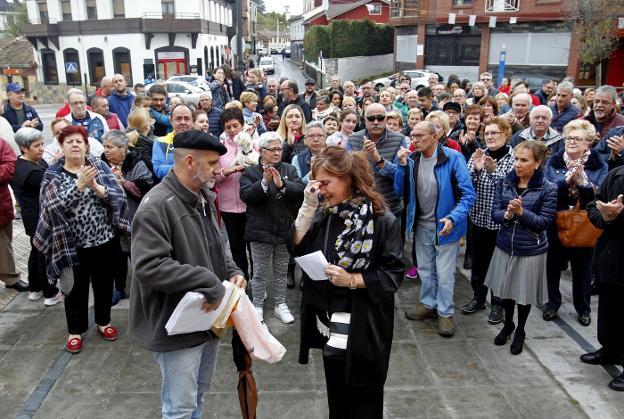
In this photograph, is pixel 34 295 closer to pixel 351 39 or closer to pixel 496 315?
pixel 496 315

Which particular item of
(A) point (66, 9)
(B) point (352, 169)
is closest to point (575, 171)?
(B) point (352, 169)

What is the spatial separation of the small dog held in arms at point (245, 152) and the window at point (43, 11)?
41.4 m

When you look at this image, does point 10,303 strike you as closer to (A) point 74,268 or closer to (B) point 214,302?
(A) point 74,268

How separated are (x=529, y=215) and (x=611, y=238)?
25.0 inches

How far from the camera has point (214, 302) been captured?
2.79 m

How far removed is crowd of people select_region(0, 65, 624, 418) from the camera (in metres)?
2.90

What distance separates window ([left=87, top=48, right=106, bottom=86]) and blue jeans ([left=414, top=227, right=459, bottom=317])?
39282mm

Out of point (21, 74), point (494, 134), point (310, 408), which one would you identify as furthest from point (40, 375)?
point (21, 74)

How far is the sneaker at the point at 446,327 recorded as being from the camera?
4902mm

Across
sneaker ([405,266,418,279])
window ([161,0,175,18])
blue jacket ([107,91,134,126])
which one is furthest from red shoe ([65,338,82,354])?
window ([161,0,175,18])

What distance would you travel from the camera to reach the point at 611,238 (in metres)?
4.13

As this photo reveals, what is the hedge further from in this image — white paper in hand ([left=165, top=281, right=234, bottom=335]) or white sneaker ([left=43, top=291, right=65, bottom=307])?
white paper in hand ([left=165, top=281, right=234, bottom=335])

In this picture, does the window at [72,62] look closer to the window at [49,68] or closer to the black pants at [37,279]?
the window at [49,68]

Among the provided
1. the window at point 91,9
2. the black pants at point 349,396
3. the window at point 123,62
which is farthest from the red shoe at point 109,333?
the window at point 91,9
